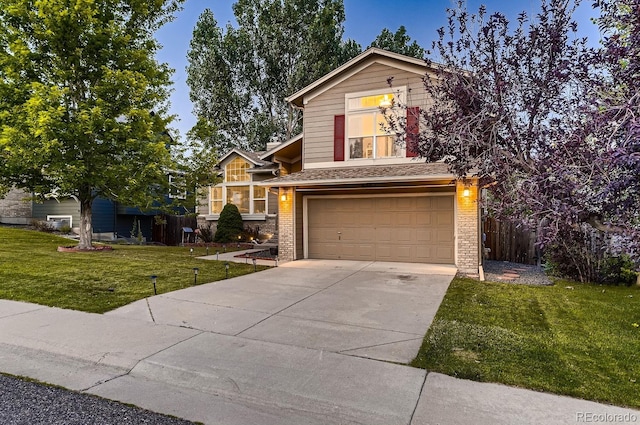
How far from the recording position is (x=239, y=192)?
17984mm

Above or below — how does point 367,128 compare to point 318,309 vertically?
above

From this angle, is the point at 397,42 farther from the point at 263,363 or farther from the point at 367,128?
the point at 263,363

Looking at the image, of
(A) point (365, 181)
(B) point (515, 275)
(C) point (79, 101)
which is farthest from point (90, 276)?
(B) point (515, 275)

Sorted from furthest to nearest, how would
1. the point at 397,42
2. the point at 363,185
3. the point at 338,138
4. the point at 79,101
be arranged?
the point at 397,42 → the point at 338,138 → the point at 79,101 → the point at 363,185

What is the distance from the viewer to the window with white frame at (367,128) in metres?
11.1

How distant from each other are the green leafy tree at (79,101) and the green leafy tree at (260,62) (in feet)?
43.5

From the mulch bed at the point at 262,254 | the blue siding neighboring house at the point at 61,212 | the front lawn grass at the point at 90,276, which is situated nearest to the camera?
the front lawn grass at the point at 90,276

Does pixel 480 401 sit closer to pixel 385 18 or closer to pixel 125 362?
pixel 125 362

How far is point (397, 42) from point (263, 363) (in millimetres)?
28035

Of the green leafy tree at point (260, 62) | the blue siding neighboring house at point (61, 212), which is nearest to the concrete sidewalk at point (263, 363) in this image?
the blue siding neighboring house at point (61, 212)

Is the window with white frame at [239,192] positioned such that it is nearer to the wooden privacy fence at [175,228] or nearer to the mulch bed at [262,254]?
the wooden privacy fence at [175,228]

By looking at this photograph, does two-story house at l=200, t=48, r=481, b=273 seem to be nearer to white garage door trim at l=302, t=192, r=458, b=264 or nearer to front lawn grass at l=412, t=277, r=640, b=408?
white garage door trim at l=302, t=192, r=458, b=264

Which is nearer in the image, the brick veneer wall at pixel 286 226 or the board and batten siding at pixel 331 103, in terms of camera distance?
the board and batten siding at pixel 331 103

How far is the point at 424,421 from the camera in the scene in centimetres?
294
